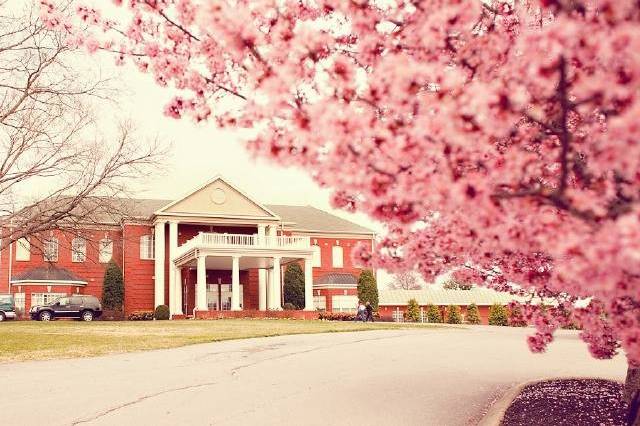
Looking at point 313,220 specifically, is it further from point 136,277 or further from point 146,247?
point 136,277

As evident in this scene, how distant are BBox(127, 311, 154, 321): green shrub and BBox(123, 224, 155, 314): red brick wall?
3387mm

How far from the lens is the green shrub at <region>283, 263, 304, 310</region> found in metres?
46.7

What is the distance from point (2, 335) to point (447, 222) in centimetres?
2149

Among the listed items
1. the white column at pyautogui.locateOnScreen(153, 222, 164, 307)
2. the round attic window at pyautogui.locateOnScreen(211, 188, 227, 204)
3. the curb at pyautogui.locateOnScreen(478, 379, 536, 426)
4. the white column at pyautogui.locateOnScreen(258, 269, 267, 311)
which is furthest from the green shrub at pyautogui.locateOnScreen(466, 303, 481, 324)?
the curb at pyautogui.locateOnScreen(478, 379, 536, 426)

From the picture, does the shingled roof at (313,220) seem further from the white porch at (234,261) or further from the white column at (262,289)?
the white porch at (234,261)

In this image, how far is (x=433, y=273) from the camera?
5305mm

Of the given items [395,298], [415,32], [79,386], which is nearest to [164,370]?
[79,386]

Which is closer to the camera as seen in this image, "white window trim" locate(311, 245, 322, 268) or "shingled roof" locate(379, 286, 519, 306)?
"white window trim" locate(311, 245, 322, 268)

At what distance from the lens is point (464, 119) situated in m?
2.85

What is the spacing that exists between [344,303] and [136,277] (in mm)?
15581

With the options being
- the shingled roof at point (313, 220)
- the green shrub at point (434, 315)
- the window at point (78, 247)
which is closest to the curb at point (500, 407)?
the window at point (78, 247)

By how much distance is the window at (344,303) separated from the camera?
5050cm

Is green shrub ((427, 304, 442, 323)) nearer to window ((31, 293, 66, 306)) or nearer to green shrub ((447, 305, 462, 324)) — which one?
green shrub ((447, 305, 462, 324))

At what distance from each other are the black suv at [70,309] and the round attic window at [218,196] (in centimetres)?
978
